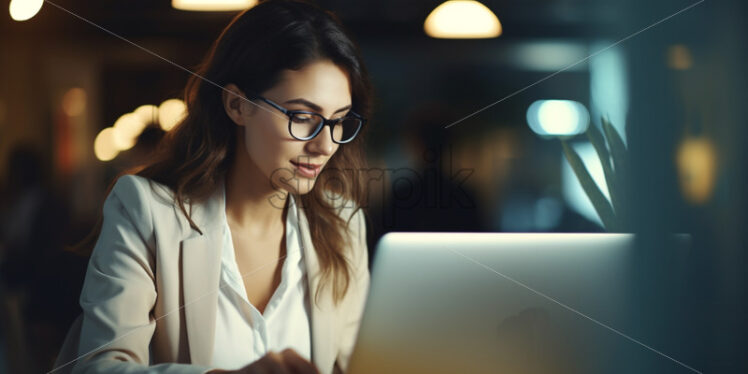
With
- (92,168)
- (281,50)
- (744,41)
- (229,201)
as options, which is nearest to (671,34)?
(744,41)

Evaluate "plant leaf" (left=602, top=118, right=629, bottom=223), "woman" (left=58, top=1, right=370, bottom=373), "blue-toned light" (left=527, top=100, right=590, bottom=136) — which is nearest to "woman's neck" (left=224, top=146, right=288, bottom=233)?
"woman" (left=58, top=1, right=370, bottom=373)

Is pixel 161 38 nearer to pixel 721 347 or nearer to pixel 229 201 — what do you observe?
pixel 229 201

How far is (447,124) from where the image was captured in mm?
696

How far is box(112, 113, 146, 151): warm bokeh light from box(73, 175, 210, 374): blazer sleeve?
0.14 feet

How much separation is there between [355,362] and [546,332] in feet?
0.82

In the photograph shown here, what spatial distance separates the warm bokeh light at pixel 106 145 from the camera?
694 millimetres

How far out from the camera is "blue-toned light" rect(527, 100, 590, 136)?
71 cm

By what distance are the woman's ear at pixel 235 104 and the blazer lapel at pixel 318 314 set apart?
0.13 meters

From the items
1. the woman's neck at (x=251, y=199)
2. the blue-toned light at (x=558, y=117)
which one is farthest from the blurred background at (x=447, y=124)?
the woman's neck at (x=251, y=199)

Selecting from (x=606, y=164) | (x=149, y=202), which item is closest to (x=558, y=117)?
(x=606, y=164)

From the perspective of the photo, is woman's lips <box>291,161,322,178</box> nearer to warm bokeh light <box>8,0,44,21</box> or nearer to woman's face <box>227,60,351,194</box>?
woman's face <box>227,60,351,194</box>

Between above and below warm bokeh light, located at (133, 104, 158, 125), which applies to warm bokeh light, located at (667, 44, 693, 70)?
above

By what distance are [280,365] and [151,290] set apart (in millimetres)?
180

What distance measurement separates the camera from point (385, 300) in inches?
27.7
